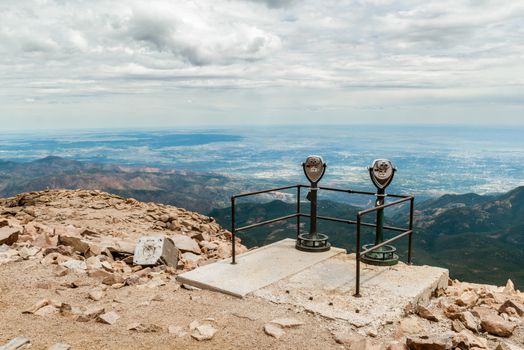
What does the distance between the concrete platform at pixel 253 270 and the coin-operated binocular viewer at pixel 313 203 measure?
0.16 metres

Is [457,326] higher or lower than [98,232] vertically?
higher

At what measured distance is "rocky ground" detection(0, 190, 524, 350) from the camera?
495cm

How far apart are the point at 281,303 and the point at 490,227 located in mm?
142376

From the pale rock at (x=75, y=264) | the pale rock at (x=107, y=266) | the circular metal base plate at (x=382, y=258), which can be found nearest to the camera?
the pale rock at (x=75, y=264)

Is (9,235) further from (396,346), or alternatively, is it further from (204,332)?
(396,346)

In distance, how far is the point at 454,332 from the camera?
5180 mm

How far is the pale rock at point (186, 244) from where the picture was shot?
9.75 m

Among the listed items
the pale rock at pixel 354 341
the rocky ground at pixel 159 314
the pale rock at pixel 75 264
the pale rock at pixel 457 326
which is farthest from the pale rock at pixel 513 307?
the pale rock at pixel 75 264

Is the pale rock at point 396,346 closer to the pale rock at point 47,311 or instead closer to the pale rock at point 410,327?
the pale rock at point 410,327

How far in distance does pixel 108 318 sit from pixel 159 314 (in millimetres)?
616

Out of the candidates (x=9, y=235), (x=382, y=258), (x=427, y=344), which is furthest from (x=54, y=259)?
(x=427, y=344)

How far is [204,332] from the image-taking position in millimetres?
5168

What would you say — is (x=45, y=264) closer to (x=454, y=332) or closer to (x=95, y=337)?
(x=95, y=337)

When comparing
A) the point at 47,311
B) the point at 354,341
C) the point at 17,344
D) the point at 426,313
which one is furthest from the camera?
the point at 426,313
